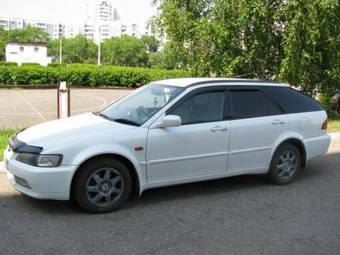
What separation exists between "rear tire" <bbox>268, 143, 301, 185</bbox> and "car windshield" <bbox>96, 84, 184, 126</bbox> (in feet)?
5.62

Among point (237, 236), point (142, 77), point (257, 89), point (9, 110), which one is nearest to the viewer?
point (237, 236)

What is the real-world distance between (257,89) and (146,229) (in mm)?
2769

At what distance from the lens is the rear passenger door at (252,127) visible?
654 centimetres

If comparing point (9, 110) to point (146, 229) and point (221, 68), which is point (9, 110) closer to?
point (221, 68)

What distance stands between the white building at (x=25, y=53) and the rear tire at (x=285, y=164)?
332 ft

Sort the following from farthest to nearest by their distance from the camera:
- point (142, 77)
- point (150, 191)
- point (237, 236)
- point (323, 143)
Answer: point (142, 77)
point (323, 143)
point (150, 191)
point (237, 236)

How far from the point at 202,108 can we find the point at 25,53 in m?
104

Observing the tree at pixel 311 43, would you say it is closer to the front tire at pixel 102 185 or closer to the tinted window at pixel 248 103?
the tinted window at pixel 248 103

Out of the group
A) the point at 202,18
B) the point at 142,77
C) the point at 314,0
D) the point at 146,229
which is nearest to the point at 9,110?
the point at 202,18

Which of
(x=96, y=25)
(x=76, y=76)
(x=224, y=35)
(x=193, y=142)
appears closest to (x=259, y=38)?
(x=224, y=35)

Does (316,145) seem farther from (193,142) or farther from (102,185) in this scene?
(102,185)

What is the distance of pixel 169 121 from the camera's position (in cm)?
585

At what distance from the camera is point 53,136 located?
558cm

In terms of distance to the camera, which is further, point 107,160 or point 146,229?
point 107,160
